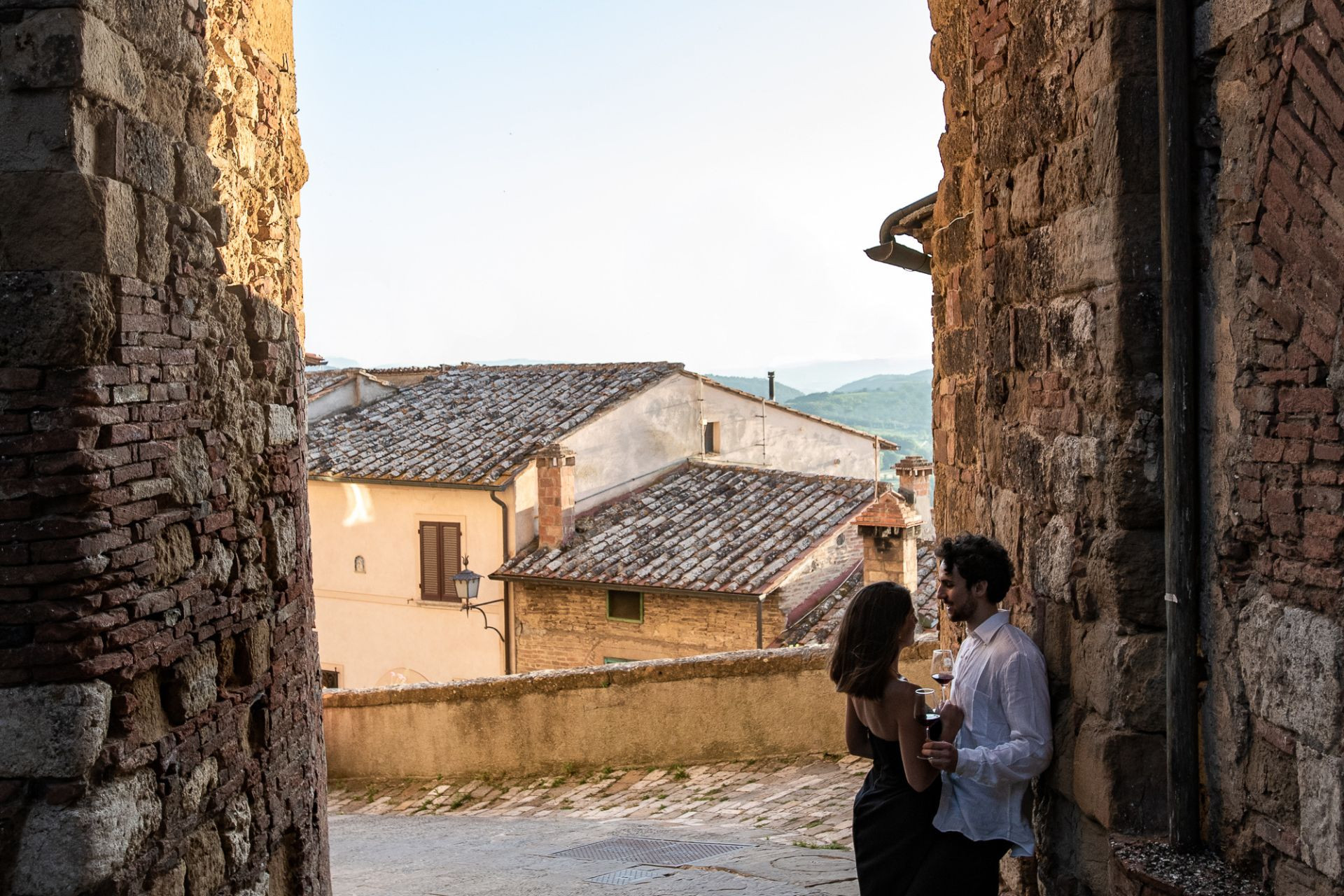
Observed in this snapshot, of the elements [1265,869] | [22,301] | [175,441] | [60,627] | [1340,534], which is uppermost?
[22,301]

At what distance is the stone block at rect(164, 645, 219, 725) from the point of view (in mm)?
3518

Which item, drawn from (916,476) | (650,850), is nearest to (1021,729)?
(650,850)

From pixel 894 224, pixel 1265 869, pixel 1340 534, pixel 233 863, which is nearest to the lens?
pixel 1340 534

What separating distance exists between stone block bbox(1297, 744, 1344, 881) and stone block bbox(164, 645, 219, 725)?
3024mm

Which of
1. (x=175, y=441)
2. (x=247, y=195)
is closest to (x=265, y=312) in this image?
(x=247, y=195)

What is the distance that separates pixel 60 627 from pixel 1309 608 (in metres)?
3.02

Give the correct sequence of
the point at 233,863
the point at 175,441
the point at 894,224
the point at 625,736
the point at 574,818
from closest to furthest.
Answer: the point at 175,441, the point at 233,863, the point at 894,224, the point at 574,818, the point at 625,736

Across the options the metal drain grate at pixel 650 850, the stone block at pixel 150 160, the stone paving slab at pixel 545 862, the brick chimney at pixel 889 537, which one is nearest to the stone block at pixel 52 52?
the stone block at pixel 150 160

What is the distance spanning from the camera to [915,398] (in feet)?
150

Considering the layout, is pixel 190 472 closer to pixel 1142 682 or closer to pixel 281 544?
pixel 281 544

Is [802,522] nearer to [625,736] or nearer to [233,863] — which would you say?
[625,736]

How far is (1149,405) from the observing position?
319 cm

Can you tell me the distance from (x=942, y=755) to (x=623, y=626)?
12.9 m

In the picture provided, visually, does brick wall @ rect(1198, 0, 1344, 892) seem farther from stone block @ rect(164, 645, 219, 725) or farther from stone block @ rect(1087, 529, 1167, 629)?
stone block @ rect(164, 645, 219, 725)
